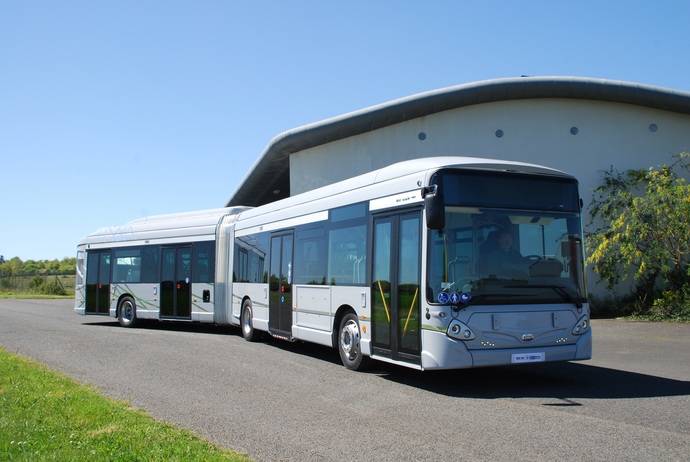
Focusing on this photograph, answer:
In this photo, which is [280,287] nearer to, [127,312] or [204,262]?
[204,262]

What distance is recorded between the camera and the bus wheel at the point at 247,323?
16.8 meters

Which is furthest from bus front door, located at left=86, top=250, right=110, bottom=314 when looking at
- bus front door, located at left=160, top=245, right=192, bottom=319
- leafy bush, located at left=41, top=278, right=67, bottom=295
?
leafy bush, located at left=41, top=278, right=67, bottom=295

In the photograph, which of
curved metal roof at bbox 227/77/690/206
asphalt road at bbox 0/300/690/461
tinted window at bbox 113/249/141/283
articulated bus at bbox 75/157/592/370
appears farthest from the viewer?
curved metal roof at bbox 227/77/690/206

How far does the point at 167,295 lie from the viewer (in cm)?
2033

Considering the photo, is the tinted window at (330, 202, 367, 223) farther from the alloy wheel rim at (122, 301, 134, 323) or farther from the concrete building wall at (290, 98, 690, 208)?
the concrete building wall at (290, 98, 690, 208)

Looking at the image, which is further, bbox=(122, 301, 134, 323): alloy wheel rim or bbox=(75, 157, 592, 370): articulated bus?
bbox=(122, 301, 134, 323): alloy wheel rim

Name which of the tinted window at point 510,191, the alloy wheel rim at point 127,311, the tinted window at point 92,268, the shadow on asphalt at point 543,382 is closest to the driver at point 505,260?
the tinted window at point 510,191

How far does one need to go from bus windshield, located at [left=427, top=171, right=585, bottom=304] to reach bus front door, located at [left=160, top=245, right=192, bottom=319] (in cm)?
1195

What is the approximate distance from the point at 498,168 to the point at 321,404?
399 cm

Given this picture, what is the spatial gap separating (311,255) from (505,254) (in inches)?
190

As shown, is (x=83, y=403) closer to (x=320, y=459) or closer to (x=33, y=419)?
(x=33, y=419)

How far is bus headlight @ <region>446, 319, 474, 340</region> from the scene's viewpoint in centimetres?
902

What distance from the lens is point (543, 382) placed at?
10359 millimetres

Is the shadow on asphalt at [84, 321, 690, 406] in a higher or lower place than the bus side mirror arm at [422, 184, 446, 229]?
lower
